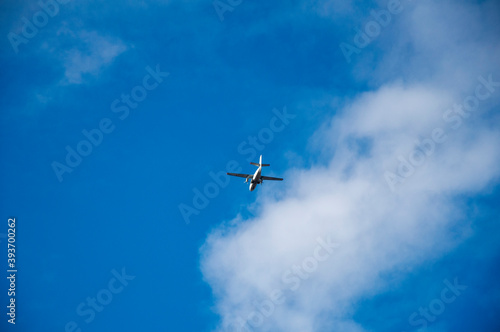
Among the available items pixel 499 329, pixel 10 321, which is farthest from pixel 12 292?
pixel 499 329

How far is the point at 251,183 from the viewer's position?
93688 mm

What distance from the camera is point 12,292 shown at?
2891 inches

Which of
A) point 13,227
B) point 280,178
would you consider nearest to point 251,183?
point 280,178

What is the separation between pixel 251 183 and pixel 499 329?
278 feet

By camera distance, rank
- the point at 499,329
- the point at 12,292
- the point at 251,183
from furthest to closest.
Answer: the point at 499,329, the point at 251,183, the point at 12,292

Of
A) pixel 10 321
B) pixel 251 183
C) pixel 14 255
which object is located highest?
pixel 251 183

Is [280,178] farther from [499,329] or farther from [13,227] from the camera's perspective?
[499,329]

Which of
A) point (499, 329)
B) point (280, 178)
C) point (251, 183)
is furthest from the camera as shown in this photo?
point (499, 329)

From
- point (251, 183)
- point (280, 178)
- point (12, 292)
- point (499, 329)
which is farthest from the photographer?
point (499, 329)

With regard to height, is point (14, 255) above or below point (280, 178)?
below

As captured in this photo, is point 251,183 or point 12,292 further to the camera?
point 251,183

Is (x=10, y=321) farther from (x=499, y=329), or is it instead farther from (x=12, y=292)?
(x=499, y=329)

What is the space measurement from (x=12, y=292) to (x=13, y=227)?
1208cm

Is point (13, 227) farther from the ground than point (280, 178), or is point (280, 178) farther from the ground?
point (280, 178)
